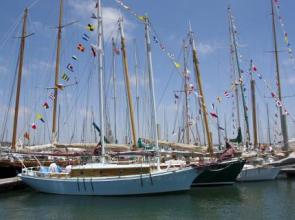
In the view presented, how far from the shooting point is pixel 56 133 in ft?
123

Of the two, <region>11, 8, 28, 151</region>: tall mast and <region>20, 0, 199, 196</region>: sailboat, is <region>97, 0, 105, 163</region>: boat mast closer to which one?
<region>20, 0, 199, 196</region>: sailboat

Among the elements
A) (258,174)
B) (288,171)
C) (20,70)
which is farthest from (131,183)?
(288,171)

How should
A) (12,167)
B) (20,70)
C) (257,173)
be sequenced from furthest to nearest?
1. (257,173)
2. (20,70)
3. (12,167)

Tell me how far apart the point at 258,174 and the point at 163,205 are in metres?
18.0

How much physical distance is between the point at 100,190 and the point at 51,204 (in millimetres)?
3967

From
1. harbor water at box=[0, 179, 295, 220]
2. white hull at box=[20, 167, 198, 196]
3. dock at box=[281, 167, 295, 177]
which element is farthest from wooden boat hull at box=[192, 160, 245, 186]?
dock at box=[281, 167, 295, 177]

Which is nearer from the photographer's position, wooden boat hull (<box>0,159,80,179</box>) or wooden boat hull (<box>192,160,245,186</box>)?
wooden boat hull (<box>192,160,245,186</box>)

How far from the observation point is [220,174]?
31.8 metres

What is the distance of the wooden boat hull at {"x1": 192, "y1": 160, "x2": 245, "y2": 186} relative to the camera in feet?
102

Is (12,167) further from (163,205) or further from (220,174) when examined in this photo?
(220,174)

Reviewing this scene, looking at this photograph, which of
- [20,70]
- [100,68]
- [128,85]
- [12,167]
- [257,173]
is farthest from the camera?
[257,173]

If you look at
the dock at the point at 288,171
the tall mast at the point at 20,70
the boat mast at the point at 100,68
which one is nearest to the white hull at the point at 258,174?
the dock at the point at 288,171

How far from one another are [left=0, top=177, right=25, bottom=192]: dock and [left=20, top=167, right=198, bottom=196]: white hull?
4972 millimetres

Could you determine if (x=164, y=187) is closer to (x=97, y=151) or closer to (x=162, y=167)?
(x=162, y=167)
